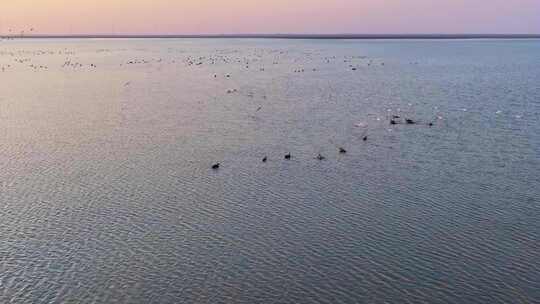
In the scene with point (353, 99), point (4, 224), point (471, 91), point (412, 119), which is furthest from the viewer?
point (471, 91)

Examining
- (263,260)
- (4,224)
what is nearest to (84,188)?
(4,224)

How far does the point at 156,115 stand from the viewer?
50.7 meters

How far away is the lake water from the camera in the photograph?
19.8 metres

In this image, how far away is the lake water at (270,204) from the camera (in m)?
19.8

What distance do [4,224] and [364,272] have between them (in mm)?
14708

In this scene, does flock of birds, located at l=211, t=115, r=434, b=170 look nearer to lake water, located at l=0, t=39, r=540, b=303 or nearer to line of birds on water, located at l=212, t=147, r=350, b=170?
line of birds on water, located at l=212, t=147, r=350, b=170

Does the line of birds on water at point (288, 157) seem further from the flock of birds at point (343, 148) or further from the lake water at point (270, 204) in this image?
the lake water at point (270, 204)

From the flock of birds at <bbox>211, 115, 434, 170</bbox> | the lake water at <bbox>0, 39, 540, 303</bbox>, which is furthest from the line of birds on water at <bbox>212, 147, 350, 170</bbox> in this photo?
the lake water at <bbox>0, 39, 540, 303</bbox>

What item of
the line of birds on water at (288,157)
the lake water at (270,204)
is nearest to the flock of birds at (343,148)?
the line of birds on water at (288,157)

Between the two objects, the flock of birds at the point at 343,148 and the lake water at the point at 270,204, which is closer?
the lake water at the point at 270,204

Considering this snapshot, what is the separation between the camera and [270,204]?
89.7ft

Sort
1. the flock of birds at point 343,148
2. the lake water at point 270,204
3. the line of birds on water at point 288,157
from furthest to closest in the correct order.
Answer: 1. the flock of birds at point 343,148
2. the line of birds on water at point 288,157
3. the lake water at point 270,204

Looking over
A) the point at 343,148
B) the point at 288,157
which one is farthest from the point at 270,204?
the point at 343,148

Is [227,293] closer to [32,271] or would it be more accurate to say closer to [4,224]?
[32,271]
